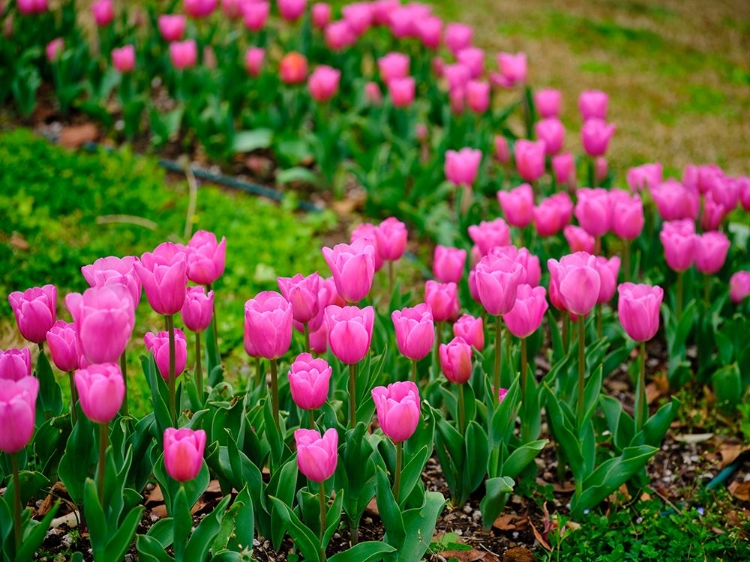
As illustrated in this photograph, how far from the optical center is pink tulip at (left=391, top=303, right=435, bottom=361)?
2053mm

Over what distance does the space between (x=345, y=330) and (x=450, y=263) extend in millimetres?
798

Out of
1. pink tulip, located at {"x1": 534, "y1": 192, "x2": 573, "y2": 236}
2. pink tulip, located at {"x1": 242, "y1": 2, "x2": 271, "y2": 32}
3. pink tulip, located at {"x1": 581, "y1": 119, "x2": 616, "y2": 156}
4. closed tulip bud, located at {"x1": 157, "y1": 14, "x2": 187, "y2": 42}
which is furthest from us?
pink tulip, located at {"x1": 242, "y1": 2, "x2": 271, "y2": 32}

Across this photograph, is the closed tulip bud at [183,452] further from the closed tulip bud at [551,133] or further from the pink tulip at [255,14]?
the pink tulip at [255,14]

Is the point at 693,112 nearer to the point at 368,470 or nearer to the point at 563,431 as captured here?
the point at 563,431

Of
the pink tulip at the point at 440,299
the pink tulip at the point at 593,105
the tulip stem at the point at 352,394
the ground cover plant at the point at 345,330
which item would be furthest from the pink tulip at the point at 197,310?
the pink tulip at the point at 593,105

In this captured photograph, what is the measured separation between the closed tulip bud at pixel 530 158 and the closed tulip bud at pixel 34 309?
6.51 feet

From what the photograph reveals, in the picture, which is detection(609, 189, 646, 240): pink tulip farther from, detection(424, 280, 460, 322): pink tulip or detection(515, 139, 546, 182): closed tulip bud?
detection(424, 280, 460, 322): pink tulip

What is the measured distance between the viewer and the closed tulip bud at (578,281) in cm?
209

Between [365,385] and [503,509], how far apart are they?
55 centimetres

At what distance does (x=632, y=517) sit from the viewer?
2508mm

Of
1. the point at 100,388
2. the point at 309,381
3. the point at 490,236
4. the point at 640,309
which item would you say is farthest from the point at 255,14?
the point at 100,388

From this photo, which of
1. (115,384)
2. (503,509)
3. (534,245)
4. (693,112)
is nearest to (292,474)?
(115,384)

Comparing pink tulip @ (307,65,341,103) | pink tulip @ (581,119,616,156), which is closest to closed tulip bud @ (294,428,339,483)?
pink tulip @ (581,119,616,156)

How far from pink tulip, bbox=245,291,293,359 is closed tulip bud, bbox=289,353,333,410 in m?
0.06
